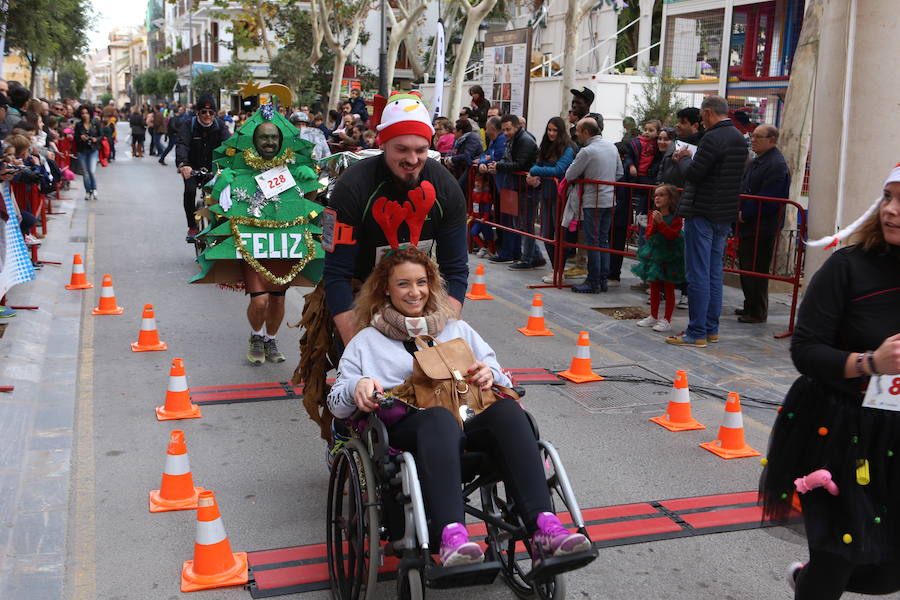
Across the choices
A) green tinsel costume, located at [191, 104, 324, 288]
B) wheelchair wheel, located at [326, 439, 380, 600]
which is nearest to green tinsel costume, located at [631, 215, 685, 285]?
green tinsel costume, located at [191, 104, 324, 288]

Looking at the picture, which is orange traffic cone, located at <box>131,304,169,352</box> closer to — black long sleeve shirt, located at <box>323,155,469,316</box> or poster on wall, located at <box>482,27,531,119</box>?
black long sleeve shirt, located at <box>323,155,469,316</box>

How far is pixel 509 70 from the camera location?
764 inches

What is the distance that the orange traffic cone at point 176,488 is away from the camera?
4.64 metres

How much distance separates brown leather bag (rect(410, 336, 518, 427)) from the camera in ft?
11.9

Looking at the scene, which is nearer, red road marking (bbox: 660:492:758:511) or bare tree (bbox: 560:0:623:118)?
red road marking (bbox: 660:492:758:511)

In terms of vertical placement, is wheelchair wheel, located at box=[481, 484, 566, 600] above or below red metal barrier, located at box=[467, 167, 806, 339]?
below

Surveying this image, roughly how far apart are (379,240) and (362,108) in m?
18.8

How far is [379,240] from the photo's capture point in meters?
4.47

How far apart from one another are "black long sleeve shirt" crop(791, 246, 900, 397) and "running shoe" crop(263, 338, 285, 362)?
17.4 feet

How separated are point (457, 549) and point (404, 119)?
6.61 feet

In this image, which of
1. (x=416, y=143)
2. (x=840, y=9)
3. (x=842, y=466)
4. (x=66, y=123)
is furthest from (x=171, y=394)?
(x=66, y=123)

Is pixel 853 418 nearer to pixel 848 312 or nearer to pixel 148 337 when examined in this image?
pixel 848 312

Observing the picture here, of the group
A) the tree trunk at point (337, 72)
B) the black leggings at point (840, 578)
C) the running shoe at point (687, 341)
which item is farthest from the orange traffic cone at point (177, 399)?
the tree trunk at point (337, 72)

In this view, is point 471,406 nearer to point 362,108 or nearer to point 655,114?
point 655,114
